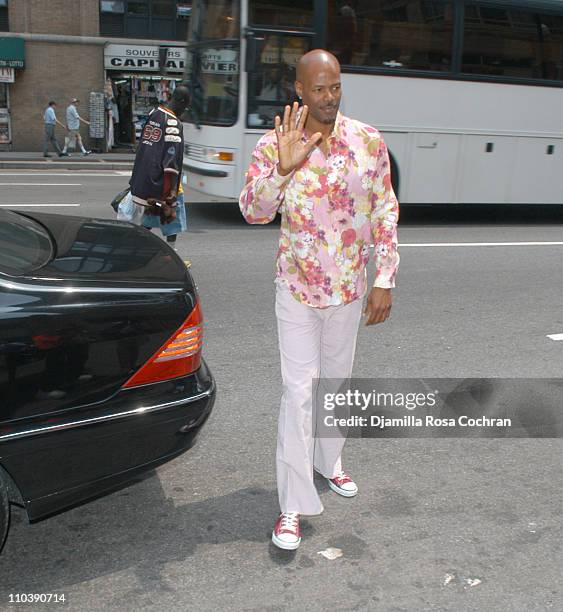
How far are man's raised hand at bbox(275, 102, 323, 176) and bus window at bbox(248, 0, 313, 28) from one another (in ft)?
24.8

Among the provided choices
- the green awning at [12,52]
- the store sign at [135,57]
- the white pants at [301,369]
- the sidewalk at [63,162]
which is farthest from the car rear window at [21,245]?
the store sign at [135,57]

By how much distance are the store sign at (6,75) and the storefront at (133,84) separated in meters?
2.90

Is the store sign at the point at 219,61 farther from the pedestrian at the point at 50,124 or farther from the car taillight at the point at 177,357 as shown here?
the pedestrian at the point at 50,124

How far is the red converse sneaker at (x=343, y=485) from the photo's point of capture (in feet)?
11.5

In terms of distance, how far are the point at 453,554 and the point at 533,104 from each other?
369 inches

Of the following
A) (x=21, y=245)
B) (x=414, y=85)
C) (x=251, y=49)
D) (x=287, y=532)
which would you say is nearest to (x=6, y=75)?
(x=251, y=49)

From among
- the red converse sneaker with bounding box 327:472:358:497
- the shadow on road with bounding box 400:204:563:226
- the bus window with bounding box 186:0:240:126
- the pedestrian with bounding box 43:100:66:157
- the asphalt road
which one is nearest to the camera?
the asphalt road

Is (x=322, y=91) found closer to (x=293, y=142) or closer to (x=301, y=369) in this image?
(x=293, y=142)

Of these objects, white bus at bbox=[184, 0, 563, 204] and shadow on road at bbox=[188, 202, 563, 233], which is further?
shadow on road at bbox=[188, 202, 563, 233]

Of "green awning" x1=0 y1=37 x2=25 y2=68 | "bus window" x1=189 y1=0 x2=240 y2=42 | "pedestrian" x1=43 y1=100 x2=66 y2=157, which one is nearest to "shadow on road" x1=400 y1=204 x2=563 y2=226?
"bus window" x1=189 y1=0 x2=240 y2=42

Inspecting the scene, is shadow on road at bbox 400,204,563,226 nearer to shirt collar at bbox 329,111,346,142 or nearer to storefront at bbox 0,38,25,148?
shirt collar at bbox 329,111,346,142

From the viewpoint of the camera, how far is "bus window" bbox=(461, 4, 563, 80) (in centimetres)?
1052

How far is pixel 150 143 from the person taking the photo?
267 inches

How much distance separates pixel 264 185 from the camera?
280cm
